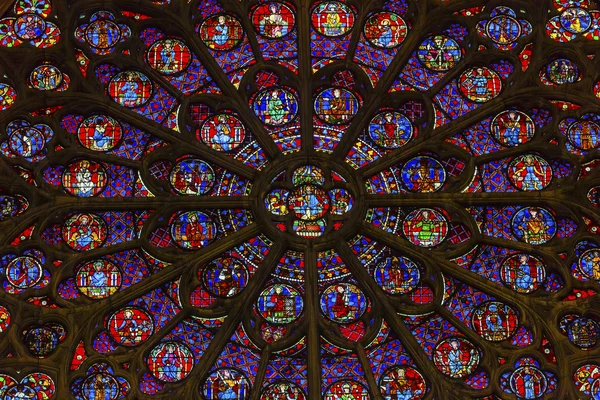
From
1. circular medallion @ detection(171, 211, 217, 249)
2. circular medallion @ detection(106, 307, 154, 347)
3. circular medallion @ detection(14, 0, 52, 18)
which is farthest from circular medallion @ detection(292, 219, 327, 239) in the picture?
circular medallion @ detection(14, 0, 52, 18)

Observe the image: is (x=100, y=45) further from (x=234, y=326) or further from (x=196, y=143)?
(x=234, y=326)

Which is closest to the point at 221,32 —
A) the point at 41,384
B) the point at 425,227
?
the point at 425,227

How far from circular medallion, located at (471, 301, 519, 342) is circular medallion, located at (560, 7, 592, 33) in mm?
3839

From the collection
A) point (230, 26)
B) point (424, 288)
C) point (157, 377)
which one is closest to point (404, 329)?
point (424, 288)

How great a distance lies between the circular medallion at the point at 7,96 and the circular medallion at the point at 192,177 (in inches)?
84.6

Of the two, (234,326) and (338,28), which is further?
(338,28)

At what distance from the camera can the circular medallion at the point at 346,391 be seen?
24094 millimetres

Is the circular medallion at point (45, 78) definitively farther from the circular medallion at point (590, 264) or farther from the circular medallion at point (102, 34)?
the circular medallion at point (590, 264)

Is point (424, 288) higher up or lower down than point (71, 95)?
lower down

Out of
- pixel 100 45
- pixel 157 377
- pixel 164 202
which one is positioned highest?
pixel 100 45

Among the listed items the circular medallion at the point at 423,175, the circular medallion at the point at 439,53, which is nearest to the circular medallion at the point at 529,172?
the circular medallion at the point at 423,175

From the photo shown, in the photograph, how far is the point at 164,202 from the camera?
25125mm

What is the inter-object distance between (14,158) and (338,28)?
4277 mm

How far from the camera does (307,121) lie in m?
25.7
